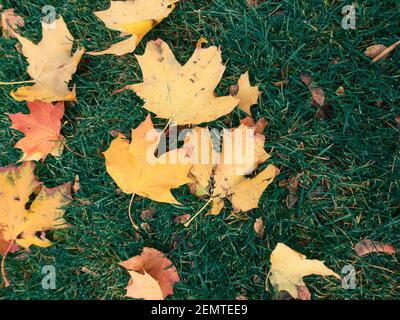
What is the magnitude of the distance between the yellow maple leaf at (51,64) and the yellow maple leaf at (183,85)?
0.31 metres

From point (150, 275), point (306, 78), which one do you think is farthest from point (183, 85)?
point (150, 275)

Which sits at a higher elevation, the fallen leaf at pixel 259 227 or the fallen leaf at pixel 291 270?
the fallen leaf at pixel 259 227

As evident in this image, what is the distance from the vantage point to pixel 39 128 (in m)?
1.68

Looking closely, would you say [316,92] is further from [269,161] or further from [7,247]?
[7,247]

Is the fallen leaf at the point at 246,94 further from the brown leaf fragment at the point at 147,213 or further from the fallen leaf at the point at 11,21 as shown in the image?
the fallen leaf at the point at 11,21

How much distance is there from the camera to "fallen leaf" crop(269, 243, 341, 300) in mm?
1585

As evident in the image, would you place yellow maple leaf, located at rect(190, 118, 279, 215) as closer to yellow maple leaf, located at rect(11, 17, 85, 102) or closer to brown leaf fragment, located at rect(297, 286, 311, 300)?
brown leaf fragment, located at rect(297, 286, 311, 300)

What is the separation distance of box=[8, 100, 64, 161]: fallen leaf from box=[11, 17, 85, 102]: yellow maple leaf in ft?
0.13

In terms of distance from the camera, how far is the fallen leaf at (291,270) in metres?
1.58

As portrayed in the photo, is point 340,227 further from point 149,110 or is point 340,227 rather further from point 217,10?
point 217,10

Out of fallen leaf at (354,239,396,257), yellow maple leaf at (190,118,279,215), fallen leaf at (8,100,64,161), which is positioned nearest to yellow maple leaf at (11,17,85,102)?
fallen leaf at (8,100,64,161)

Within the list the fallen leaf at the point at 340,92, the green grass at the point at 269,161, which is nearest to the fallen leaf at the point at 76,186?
the green grass at the point at 269,161
